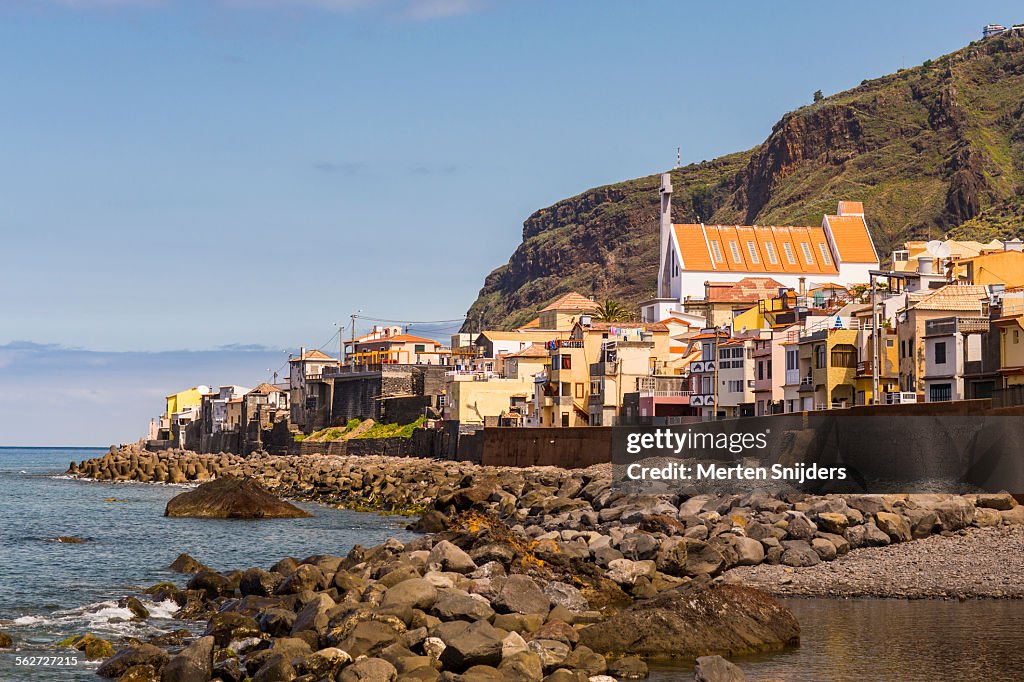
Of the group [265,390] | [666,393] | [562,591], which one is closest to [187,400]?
[265,390]

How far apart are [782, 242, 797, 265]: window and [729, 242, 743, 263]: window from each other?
13.6 ft

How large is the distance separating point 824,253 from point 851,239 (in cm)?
311

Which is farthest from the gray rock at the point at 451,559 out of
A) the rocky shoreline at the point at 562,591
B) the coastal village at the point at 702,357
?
the coastal village at the point at 702,357

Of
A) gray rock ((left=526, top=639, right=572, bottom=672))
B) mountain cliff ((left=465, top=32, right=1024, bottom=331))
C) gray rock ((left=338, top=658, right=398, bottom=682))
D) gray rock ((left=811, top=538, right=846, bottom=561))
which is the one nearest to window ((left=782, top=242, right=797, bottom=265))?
mountain cliff ((left=465, top=32, right=1024, bottom=331))

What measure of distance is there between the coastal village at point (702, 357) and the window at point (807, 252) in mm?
136

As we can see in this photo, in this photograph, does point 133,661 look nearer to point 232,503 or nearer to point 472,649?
point 472,649

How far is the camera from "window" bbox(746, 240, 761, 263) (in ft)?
359

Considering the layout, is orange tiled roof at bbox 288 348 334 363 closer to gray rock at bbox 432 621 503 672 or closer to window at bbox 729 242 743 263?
window at bbox 729 242 743 263

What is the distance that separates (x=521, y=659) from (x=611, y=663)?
219 cm

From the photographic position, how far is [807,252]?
4333 inches

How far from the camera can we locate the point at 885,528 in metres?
30.9

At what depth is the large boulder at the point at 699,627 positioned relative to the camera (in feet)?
70.8

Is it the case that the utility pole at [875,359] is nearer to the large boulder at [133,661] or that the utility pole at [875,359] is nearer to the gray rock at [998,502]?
the gray rock at [998,502]

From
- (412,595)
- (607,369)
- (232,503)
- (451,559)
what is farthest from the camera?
(607,369)
